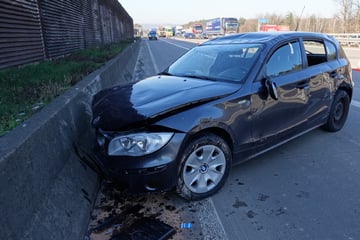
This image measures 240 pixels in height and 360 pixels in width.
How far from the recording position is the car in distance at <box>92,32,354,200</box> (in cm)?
279

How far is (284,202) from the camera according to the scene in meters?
3.11

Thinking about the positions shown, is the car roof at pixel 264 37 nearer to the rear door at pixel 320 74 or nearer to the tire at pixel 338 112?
the rear door at pixel 320 74

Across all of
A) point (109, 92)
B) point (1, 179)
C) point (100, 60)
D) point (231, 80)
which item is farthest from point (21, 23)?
point (1, 179)

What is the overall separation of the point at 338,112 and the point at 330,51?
109 cm

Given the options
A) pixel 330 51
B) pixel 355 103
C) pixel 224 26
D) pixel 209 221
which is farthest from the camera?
pixel 224 26

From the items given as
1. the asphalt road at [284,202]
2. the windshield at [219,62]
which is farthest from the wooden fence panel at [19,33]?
the asphalt road at [284,202]

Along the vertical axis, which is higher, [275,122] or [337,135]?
[275,122]

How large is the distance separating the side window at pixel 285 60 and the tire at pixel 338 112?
4.17 ft

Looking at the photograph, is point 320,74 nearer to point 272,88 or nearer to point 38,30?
point 272,88

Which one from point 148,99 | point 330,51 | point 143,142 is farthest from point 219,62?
point 330,51

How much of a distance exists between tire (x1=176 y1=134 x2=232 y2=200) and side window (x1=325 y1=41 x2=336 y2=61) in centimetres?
271

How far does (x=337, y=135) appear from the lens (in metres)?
5.01

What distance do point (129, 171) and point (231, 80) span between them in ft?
5.37

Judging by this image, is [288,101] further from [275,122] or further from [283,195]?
[283,195]
